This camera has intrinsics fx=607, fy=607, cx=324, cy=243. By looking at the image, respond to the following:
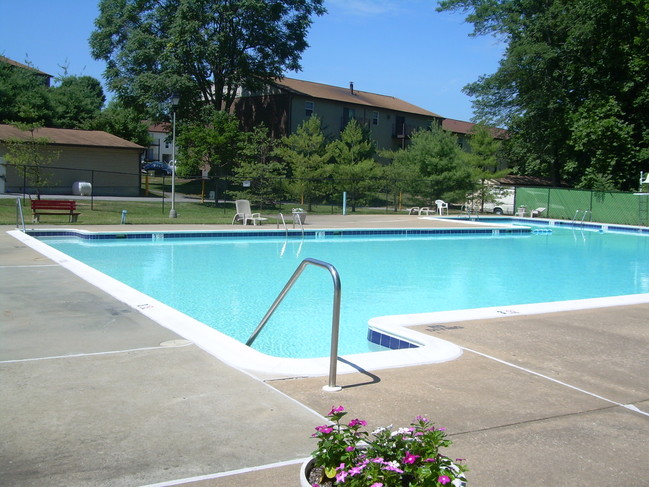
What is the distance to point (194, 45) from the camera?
3488cm

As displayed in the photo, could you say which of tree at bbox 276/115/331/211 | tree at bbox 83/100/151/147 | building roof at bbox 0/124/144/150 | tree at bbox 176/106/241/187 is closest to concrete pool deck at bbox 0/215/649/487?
tree at bbox 176/106/241/187

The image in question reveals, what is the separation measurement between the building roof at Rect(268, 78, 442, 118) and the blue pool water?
24068 mm

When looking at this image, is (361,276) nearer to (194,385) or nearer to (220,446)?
(194,385)

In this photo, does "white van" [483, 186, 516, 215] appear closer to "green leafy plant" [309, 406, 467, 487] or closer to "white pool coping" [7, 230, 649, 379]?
"white pool coping" [7, 230, 649, 379]

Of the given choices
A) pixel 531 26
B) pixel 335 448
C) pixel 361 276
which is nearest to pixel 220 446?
pixel 335 448

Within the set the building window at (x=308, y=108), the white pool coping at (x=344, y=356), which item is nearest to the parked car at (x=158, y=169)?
the building window at (x=308, y=108)

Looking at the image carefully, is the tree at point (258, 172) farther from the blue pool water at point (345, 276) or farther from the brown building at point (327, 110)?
the brown building at point (327, 110)

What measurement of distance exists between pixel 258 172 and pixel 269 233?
29.1 feet

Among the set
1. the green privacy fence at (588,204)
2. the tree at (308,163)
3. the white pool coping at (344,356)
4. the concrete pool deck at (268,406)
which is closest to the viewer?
the concrete pool deck at (268,406)

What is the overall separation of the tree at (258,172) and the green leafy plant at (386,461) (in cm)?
2479

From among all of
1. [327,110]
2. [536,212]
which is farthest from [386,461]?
[327,110]

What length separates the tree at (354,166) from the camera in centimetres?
3191

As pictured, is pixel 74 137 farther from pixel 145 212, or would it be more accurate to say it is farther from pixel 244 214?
pixel 244 214

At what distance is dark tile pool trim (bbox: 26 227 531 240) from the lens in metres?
16.3
